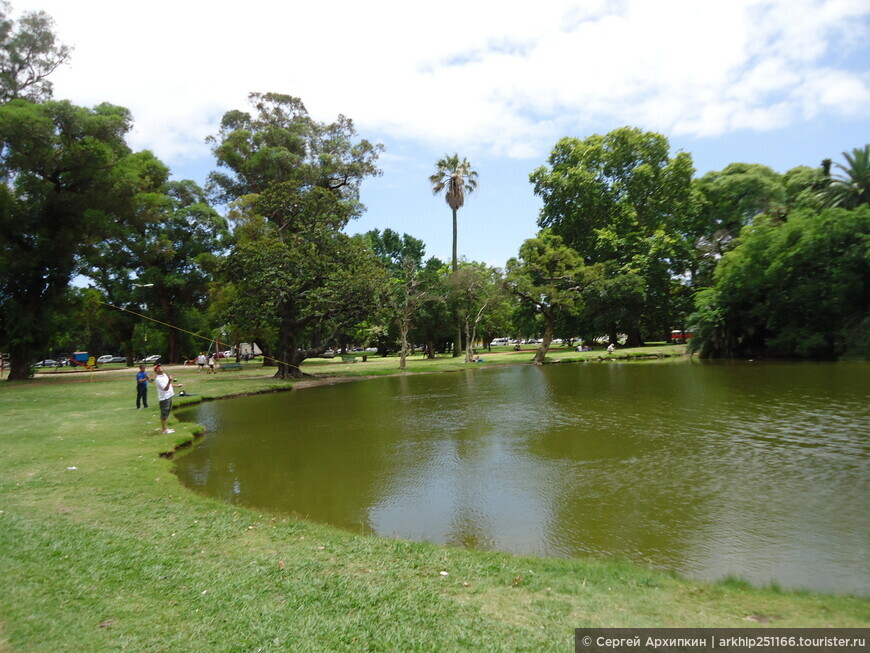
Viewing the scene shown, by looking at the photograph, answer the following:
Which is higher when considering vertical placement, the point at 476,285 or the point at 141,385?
the point at 476,285

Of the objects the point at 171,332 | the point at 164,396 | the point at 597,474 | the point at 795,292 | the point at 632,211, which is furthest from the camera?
the point at 632,211

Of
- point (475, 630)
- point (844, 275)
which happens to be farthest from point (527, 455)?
point (844, 275)

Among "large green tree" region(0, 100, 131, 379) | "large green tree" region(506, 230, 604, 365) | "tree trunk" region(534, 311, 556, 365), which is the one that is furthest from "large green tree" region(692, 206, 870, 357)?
"large green tree" region(0, 100, 131, 379)

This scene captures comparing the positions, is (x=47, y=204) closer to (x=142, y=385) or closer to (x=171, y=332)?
(x=142, y=385)

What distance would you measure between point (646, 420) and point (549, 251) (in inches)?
1124

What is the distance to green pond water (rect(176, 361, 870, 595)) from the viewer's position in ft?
18.7

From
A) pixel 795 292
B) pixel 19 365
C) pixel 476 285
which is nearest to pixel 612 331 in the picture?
pixel 476 285

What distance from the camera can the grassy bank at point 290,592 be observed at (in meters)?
3.54

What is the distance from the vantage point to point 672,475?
8320 mm

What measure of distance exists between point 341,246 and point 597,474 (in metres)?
24.2

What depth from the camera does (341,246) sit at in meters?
30.2

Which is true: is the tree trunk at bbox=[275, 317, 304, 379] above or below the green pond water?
above

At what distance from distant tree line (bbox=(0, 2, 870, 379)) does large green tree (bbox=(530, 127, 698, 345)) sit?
0.19 m

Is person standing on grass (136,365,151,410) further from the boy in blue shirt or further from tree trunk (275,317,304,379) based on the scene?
tree trunk (275,317,304,379)
